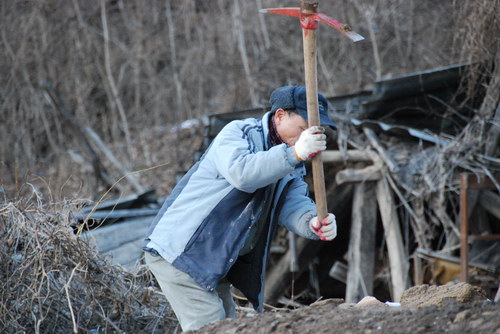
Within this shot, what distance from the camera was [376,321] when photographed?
8.48 ft

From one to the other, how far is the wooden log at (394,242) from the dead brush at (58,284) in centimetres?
309

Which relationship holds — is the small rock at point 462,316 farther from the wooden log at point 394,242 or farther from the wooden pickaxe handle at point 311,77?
the wooden log at point 394,242

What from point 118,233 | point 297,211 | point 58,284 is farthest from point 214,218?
point 118,233

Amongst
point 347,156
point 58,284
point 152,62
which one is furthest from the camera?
point 152,62

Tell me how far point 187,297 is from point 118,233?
316 cm

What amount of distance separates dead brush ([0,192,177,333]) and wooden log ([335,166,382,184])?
9.52 feet

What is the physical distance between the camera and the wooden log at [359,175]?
6477 mm

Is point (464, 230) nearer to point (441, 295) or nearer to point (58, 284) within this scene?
point (441, 295)

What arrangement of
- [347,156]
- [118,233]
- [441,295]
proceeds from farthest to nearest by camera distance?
[347,156] → [118,233] → [441,295]

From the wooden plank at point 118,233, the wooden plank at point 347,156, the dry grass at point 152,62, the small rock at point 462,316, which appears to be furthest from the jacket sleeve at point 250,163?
the dry grass at point 152,62

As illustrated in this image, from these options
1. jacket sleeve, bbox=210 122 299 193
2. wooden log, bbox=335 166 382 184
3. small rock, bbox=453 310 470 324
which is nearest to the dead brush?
jacket sleeve, bbox=210 122 299 193

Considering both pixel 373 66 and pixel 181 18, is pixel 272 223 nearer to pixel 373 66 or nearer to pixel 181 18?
pixel 373 66

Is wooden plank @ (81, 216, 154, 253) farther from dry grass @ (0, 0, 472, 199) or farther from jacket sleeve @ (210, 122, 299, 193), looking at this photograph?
dry grass @ (0, 0, 472, 199)

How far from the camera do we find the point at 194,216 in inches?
121
